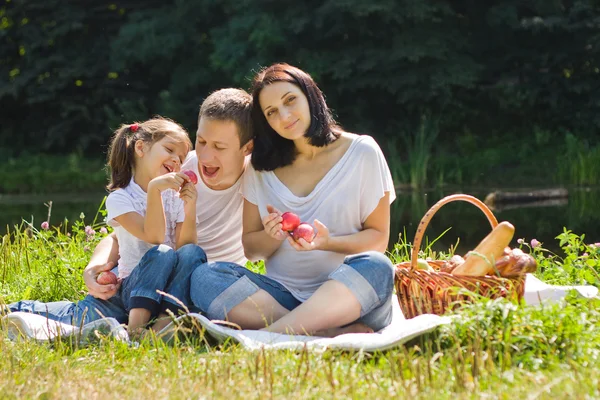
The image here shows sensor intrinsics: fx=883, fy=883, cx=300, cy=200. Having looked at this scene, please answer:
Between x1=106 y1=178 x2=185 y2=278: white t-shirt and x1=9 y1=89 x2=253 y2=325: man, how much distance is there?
0.11 meters

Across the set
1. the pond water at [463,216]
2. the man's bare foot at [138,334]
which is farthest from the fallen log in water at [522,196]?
the man's bare foot at [138,334]

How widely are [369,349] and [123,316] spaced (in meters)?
1.23

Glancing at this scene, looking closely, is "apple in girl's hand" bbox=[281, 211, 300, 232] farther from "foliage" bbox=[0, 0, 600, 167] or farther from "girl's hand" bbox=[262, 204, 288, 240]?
"foliage" bbox=[0, 0, 600, 167]

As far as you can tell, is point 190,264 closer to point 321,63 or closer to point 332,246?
point 332,246

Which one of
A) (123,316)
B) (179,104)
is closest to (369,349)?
(123,316)

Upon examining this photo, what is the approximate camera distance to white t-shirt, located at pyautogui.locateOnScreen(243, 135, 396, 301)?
345 centimetres

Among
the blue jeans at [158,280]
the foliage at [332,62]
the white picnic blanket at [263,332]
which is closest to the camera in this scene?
the white picnic blanket at [263,332]

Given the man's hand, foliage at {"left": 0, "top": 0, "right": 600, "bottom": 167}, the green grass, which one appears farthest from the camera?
foliage at {"left": 0, "top": 0, "right": 600, "bottom": 167}

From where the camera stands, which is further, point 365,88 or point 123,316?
point 365,88

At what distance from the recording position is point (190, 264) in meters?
3.40

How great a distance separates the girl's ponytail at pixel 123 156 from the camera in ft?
12.1

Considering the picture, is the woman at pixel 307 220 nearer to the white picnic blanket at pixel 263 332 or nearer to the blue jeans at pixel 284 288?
the blue jeans at pixel 284 288

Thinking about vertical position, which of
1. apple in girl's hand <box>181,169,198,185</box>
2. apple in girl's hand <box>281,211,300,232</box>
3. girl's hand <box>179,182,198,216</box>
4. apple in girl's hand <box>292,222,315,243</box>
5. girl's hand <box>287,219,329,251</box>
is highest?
apple in girl's hand <box>181,169,198,185</box>

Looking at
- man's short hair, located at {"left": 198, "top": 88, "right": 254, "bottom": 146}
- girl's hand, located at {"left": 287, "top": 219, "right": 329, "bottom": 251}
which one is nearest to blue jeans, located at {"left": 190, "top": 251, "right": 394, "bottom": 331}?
girl's hand, located at {"left": 287, "top": 219, "right": 329, "bottom": 251}
